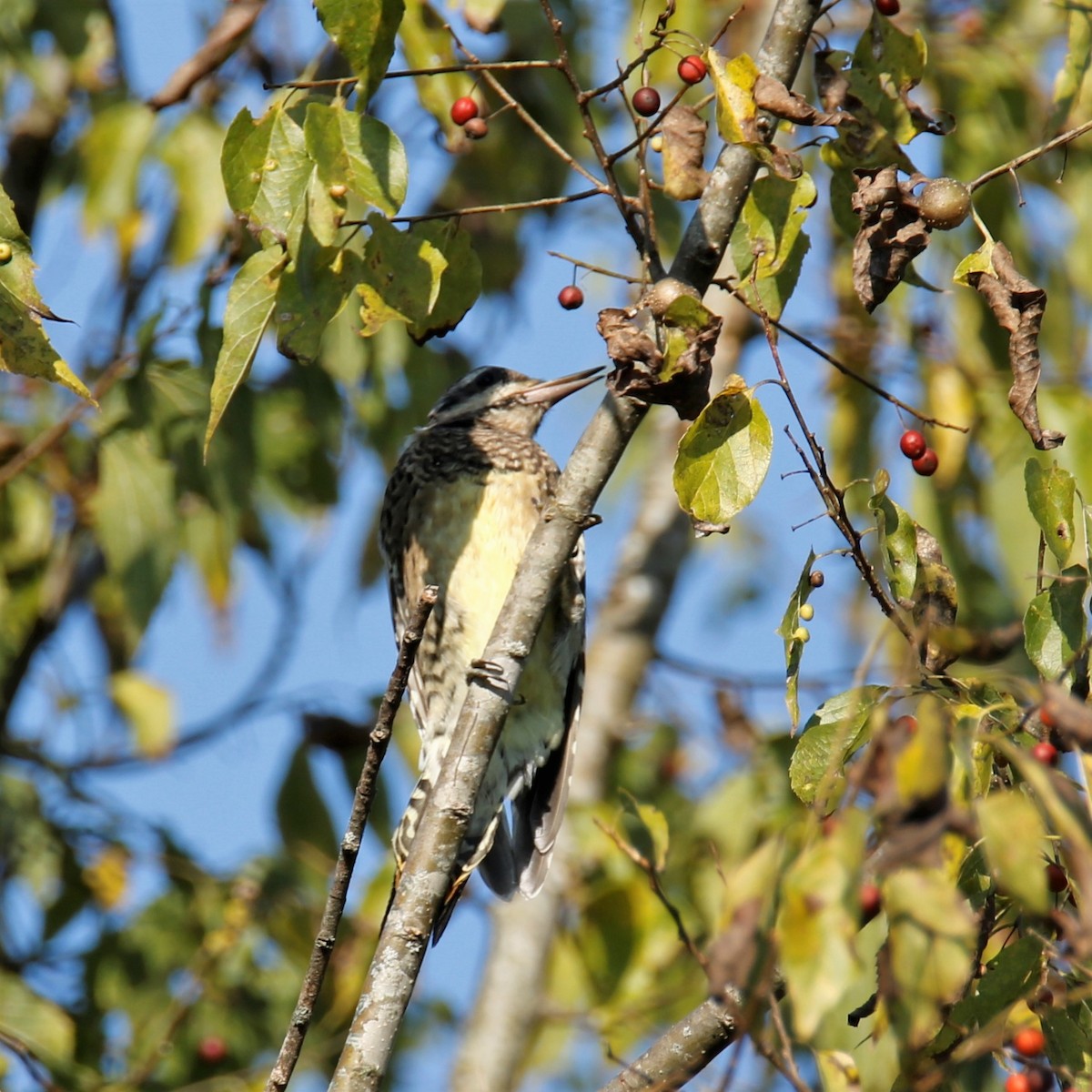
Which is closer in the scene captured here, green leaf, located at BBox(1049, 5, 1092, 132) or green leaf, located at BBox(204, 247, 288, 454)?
green leaf, located at BBox(204, 247, 288, 454)

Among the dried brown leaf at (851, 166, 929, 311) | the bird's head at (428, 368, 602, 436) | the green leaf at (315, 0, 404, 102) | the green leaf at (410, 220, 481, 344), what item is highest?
the bird's head at (428, 368, 602, 436)

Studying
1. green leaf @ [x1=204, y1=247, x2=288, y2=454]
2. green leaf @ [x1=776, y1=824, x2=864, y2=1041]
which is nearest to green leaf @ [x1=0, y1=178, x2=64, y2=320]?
green leaf @ [x1=204, y1=247, x2=288, y2=454]

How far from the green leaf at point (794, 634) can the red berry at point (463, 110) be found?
3.29ft

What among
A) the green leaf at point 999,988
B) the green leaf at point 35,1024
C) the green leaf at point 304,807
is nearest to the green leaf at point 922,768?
the green leaf at point 999,988

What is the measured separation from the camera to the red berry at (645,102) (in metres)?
2.42

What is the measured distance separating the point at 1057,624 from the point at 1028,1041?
1.67 ft

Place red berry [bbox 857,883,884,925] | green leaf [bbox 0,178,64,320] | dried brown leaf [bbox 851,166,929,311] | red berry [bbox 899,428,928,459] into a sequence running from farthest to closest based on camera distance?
1. red berry [bbox 899,428,928,459]
2. dried brown leaf [bbox 851,166,929,311]
3. green leaf [bbox 0,178,64,320]
4. red berry [bbox 857,883,884,925]

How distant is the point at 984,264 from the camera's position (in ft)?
6.73

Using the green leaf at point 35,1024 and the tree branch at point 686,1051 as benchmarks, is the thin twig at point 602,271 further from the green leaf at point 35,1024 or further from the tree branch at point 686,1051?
the green leaf at point 35,1024

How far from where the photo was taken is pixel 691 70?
235 cm

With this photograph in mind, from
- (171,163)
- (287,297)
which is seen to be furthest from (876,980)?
(171,163)

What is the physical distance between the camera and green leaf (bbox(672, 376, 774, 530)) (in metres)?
1.99

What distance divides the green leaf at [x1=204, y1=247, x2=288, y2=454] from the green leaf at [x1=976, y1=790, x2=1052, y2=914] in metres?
1.13

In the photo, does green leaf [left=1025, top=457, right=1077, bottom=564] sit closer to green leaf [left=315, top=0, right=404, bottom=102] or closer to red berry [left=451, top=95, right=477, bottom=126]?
green leaf [left=315, top=0, right=404, bottom=102]
